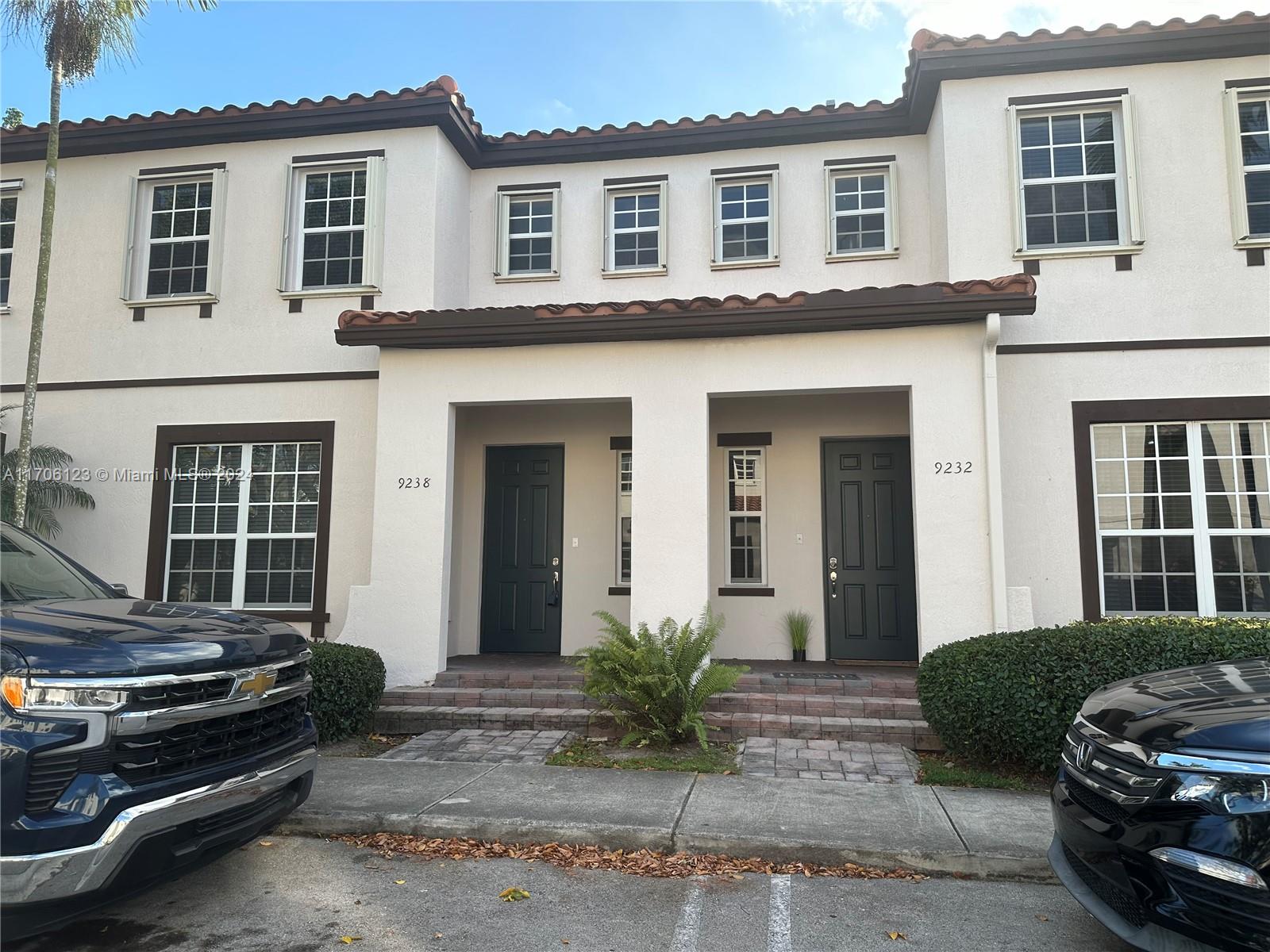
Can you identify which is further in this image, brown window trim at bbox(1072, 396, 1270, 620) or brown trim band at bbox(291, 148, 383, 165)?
brown trim band at bbox(291, 148, 383, 165)

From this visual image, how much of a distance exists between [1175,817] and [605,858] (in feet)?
9.63

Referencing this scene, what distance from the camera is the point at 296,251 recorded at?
10.0 m

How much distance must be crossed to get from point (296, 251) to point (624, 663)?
642 cm

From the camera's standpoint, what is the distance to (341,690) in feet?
24.1

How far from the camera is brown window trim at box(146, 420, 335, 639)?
366 inches

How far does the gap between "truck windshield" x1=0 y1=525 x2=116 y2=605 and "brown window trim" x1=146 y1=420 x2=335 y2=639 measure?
4365 millimetres

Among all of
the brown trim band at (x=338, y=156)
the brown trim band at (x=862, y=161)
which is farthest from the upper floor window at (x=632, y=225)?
the brown trim band at (x=338, y=156)

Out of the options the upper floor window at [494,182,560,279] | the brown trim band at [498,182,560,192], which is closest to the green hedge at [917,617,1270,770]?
the upper floor window at [494,182,560,279]

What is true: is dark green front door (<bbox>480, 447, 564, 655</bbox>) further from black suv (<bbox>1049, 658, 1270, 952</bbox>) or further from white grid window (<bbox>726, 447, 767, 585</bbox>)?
black suv (<bbox>1049, 658, 1270, 952</bbox>)

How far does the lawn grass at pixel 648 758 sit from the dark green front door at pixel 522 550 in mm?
2882

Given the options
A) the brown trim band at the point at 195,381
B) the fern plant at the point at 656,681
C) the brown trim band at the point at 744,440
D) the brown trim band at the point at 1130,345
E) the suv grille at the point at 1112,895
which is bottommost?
the suv grille at the point at 1112,895

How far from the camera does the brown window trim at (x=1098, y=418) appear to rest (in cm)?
813

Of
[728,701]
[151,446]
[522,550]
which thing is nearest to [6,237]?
[151,446]

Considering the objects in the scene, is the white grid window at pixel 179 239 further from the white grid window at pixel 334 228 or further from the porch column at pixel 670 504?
the porch column at pixel 670 504
